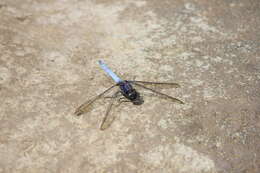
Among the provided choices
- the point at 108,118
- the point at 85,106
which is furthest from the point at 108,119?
the point at 85,106

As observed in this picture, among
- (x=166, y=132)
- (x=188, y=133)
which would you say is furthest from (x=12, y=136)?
(x=188, y=133)

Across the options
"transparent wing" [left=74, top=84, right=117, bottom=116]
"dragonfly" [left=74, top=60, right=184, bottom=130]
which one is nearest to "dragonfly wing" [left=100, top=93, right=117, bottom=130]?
"dragonfly" [left=74, top=60, right=184, bottom=130]

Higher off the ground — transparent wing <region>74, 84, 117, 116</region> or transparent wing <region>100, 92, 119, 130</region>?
transparent wing <region>74, 84, 117, 116</region>

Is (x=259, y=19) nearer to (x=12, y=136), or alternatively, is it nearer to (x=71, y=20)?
(x=71, y=20)

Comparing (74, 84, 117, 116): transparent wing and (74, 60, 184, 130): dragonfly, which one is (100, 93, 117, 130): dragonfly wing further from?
(74, 84, 117, 116): transparent wing

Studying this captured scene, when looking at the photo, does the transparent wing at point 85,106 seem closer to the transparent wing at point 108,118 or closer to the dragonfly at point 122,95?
the dragonfly at point 122,95

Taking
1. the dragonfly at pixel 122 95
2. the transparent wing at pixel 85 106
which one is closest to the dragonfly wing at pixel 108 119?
the dragonfly at pixel 122 95

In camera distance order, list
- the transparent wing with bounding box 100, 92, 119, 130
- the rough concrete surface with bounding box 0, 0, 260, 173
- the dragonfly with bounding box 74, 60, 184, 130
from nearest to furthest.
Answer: the rough concrete surface with bounding box 0, 0, 260, 173
the transparent wing with bounding box 100, 92, 119, 130
the dragonfly with bounding box 74, 60, 184, 130

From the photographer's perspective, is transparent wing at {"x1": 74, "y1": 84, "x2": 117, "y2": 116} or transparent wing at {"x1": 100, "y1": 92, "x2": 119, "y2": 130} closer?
transparent wing at {"x1": 100, "y1": 92, "x2": 119, "y2": 130}

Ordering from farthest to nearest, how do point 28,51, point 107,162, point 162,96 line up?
point 28,51 → point 162,96 → point 107,162
